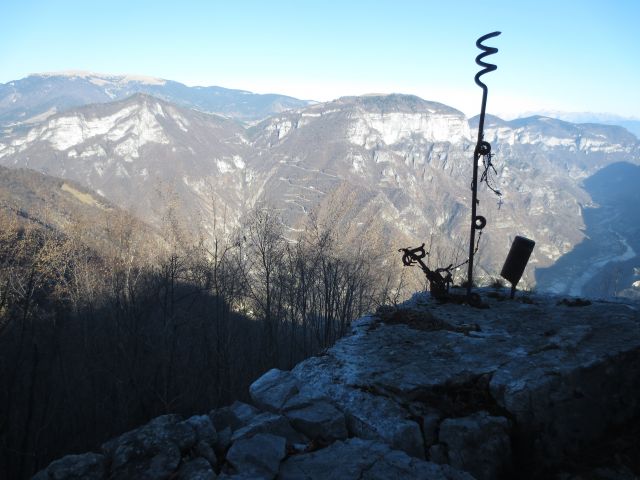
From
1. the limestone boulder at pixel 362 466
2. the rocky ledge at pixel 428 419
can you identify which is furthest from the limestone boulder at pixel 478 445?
the limestone boulder at pixel 362 466

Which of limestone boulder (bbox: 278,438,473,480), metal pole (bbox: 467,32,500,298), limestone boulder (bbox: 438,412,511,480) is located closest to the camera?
limestone boulder (bbox: 278,438,473,480)

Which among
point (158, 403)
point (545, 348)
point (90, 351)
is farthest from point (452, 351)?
point (90, 351)

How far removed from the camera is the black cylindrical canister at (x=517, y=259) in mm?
7340

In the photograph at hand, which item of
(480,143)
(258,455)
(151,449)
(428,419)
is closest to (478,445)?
(428,419)

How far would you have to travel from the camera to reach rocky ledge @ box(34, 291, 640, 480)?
3.86 m

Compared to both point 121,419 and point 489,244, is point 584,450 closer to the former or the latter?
point 121,419

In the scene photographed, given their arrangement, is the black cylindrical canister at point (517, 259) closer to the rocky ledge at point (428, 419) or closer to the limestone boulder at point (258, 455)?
the rocky ledge at point (428, 419)

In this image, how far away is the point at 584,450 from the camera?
4602 mm

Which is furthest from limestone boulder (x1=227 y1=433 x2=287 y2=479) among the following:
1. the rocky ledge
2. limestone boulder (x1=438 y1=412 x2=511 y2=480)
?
limestone boulder (x1=438 y1=412 x2=511 y2=480)

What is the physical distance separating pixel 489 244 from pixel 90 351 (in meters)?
185

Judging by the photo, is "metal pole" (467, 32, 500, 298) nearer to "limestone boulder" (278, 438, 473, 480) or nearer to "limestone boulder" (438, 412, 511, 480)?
"limestone boulder" (438, 412, 511, 480)

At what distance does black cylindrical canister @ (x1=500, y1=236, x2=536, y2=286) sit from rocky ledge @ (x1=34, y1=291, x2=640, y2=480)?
1352mm

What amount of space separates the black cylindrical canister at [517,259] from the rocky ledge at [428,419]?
1.35 m

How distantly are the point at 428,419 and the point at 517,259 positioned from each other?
4.06 meters
